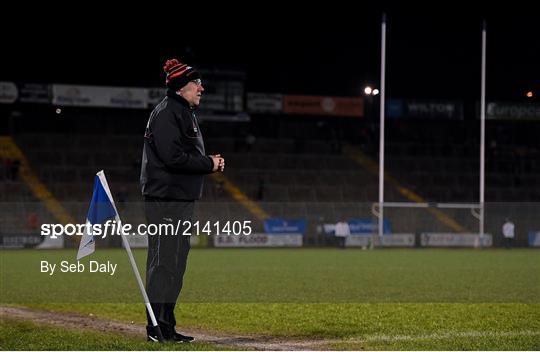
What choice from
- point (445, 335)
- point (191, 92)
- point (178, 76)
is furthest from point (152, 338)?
point (445, 335)

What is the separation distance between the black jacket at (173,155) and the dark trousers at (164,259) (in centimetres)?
12

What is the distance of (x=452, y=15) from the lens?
40000 mm

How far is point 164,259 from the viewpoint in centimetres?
798

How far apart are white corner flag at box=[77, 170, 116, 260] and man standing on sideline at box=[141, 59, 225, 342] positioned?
0.34 meters

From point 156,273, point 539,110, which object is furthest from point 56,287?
point 539,110

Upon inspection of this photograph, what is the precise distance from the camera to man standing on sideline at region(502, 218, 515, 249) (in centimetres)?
2469

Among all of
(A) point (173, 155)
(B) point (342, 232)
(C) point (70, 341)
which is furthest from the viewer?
(B) point (342, 232)

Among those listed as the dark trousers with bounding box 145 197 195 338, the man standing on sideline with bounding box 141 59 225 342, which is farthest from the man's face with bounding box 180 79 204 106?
the dark trousers with bounding box 145 197 195 338

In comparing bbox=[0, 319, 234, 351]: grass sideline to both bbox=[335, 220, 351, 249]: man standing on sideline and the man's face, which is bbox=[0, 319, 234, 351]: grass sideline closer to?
the man's face

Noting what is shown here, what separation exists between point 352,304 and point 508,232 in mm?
14643

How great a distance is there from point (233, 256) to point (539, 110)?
1438 centimetres

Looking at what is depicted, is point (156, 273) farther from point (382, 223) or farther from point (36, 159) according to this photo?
point (36, 159)

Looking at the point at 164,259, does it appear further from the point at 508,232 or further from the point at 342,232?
the point at 508,232

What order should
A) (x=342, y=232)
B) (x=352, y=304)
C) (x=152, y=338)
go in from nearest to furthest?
(x=152, y=338) < (x=352, y=304) < (x=342, y=232)
